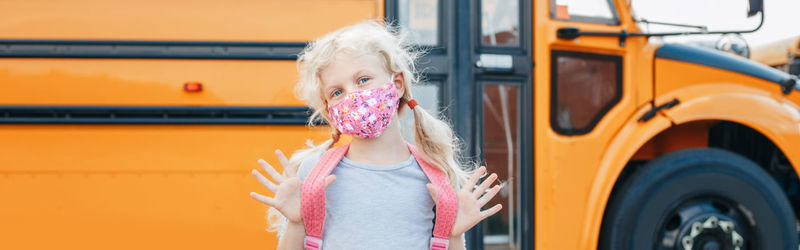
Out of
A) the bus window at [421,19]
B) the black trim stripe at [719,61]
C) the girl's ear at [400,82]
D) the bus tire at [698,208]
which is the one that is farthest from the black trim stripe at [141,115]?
the black trim stripe at [719,61]

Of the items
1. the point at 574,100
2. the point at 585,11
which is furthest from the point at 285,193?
the point at 585,11

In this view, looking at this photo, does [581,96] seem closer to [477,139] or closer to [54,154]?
[477,139]

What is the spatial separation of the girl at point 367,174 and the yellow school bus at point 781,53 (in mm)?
5458

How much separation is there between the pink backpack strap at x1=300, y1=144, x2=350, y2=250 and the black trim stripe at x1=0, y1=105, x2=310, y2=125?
1083 mm

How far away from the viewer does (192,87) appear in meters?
2.27

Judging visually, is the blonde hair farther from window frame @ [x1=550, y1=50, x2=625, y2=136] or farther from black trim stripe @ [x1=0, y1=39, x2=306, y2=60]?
window frame @ [x1=550, y1=50, x2=625, y2=136]

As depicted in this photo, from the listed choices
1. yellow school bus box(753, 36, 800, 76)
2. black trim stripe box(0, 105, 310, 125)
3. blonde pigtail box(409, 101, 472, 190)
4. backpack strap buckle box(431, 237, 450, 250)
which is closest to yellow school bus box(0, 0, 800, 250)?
black trim stripe box(0, 105, 310, 125)

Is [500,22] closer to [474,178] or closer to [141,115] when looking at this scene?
[474,178]

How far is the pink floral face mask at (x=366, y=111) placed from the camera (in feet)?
3.95

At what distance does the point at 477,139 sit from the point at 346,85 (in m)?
1.28

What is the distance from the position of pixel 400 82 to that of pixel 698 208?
1.92 meters

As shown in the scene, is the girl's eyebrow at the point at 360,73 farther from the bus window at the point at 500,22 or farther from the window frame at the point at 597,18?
the window frame at the point at 597,18

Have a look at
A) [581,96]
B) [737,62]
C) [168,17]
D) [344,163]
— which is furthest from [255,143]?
[737,62]

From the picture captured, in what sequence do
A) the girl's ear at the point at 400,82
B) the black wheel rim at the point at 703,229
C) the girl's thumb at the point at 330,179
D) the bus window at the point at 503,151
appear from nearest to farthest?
the girl's thumb at the point at 330,179
the girl's ear at the point at 400,82
the bus window at the point at 503,151
the black wheel rim at the point at 703,229
